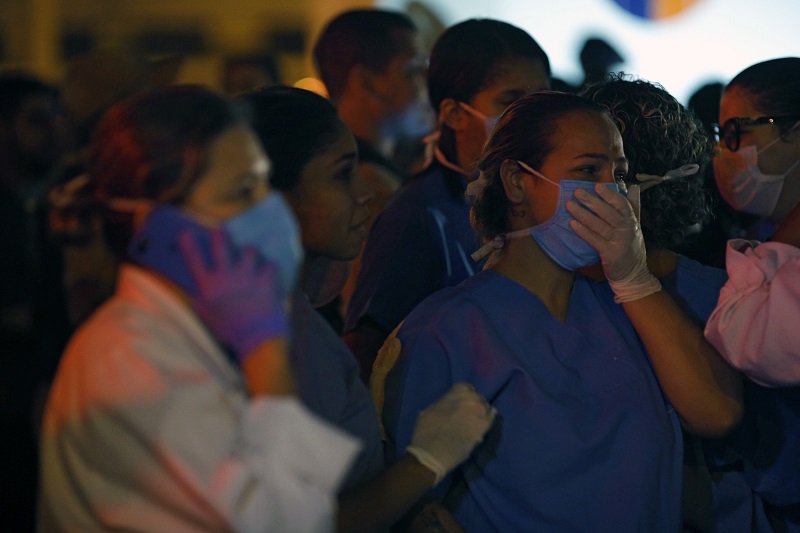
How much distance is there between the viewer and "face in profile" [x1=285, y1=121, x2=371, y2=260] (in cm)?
197

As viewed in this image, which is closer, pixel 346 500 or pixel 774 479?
pixel 346 500

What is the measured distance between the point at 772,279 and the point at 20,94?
2776 mm

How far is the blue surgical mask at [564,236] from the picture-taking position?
7.41 ft

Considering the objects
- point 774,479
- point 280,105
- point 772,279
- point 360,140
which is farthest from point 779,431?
point 360,140

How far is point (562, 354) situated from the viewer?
2.23 metres

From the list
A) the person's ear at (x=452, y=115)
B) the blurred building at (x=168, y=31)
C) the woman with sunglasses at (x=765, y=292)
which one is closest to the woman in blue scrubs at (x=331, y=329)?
the woman with sunglasses at (x=765, y=292)

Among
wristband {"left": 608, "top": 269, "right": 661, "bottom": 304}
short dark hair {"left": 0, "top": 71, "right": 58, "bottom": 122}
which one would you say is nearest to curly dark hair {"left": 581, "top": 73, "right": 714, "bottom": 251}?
wristband {"left": 608, "top": 269, "right": 661, "bottom": 304}

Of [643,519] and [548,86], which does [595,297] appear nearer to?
[643,519]

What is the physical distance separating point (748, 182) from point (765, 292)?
60 cm

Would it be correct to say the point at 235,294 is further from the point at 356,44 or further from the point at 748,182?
the point at 356,44

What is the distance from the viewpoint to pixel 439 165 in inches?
121

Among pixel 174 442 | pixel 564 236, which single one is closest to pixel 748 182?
pixel 564 236

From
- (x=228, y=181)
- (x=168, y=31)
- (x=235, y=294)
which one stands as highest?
(x=228, y=181)

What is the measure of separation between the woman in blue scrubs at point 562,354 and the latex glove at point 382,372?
23 millimetres
